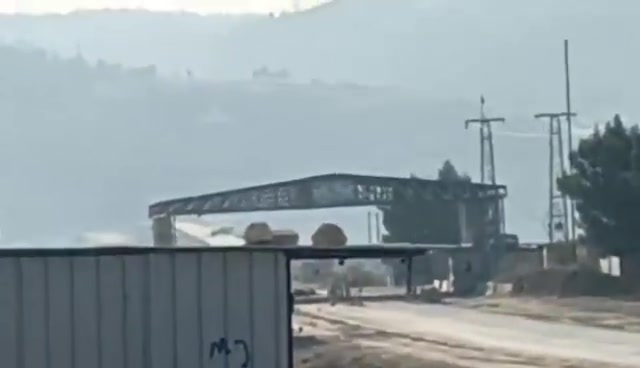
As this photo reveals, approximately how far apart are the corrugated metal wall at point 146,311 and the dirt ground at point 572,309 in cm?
3373

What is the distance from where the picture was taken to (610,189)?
73688 mm

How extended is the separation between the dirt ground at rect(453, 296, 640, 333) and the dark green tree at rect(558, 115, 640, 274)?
580 cm

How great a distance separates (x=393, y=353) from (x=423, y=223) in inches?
2675

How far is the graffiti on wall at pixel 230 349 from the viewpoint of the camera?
1639cm

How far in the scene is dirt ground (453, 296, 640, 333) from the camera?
173 feet

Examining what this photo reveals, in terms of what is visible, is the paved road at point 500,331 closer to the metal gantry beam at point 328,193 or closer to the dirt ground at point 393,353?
the dirt ground at point 393,353

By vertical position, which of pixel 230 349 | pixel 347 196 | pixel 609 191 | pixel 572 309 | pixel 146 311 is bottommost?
pixel 572 309

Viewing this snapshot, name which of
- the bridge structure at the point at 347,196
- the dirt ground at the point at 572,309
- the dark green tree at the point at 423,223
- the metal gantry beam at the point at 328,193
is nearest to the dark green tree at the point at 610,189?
the dirt ground at the point at 572,309

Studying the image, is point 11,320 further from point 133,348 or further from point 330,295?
point 330,295

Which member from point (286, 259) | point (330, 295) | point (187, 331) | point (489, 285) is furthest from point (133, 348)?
point (489, 285)

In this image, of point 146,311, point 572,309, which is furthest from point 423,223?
point 146,311

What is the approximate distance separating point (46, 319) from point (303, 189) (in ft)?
251

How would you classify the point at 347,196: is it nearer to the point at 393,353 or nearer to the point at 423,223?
the point at 423,223

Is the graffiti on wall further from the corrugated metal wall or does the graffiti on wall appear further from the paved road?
the paved road
